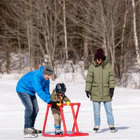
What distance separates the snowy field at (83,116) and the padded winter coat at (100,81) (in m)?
0.75

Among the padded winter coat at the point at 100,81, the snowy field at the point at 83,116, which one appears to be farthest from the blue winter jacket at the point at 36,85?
the padded winter coat at the point at 100,81

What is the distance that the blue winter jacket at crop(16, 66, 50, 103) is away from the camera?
31.7ft

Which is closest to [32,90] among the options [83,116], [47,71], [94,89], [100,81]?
[47,71]

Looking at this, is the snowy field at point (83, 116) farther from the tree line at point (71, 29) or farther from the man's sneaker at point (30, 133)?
the tree line at point (71, 29)

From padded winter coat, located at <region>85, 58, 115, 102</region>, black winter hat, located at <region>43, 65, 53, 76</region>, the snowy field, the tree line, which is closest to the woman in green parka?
padded winter coat, located at <region>85, 58, 115, 102</region>

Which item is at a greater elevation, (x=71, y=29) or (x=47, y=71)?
(x=71, y=29)

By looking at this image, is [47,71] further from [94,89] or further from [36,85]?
[94,89]

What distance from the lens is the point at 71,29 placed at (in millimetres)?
→ 37906

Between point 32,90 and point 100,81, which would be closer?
point 32,90

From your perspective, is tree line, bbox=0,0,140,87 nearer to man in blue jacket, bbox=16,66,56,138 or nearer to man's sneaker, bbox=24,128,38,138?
man in blue jacket, bbox=16,66,56,138

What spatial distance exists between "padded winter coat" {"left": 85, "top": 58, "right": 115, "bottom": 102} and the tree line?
15016 millimetres

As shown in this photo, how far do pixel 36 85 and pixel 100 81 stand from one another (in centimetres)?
145

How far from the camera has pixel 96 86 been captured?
34.3 feet

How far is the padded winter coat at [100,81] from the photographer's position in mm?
10445
